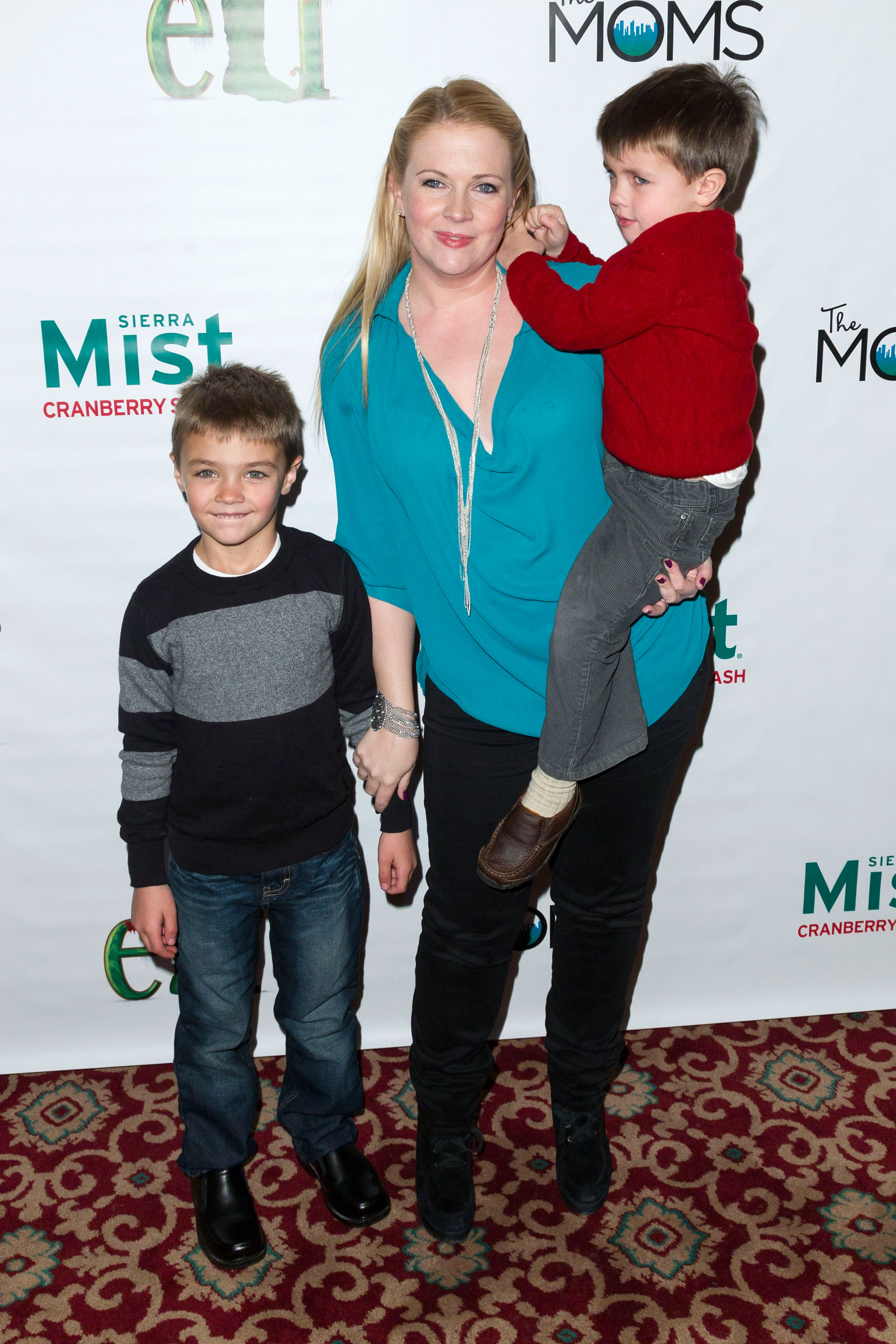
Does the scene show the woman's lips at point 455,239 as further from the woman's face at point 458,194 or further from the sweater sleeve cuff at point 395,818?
the sweater sleeve cuff at point 395,818

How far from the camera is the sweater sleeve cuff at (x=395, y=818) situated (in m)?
1.97

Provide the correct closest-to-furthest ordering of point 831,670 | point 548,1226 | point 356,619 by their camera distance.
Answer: point 356,619
point 548,1226
point 831,670

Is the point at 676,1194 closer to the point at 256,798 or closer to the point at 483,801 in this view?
the point at 483,801

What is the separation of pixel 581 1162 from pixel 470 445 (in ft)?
4.45

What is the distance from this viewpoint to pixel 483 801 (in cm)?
180

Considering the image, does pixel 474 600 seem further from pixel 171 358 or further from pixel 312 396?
pixel 171 358

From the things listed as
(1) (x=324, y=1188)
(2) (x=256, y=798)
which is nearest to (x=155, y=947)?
(2) (x=256, y=798)

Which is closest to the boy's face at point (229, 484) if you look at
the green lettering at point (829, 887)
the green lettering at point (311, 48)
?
the green lettering at point (311, 48)

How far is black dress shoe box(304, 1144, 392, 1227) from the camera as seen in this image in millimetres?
2002

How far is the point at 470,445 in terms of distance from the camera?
1.62 m

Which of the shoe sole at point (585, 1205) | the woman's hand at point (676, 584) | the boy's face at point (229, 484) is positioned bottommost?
the shoe sole at point (585, 1205)

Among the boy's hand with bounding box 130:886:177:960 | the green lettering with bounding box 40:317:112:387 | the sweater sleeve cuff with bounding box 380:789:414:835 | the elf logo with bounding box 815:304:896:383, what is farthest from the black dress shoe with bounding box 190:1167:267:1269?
the elf logo with bounding box 815:304:896:383

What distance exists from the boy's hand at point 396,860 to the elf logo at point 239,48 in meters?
1.36

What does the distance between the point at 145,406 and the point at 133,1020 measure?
140 cm
